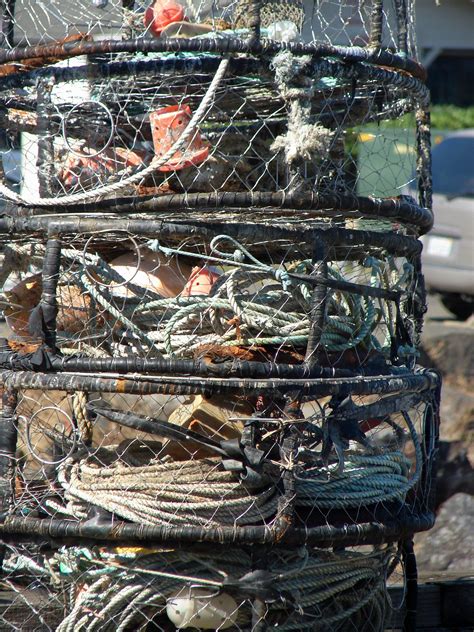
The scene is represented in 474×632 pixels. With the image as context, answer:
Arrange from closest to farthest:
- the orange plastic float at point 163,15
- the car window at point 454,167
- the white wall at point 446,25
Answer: the orange plastic float at point 163,15
the car window at point 454,167
the white wall at point 446,25

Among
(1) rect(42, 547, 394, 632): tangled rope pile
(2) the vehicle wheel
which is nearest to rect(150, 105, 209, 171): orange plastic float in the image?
(1) rect(42, 547, 394, 632): tangled rope pile

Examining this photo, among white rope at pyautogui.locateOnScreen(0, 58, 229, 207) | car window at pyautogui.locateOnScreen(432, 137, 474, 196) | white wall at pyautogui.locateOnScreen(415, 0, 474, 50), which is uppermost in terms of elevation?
white rope at pyautogui.locateOnScreen(0, 58, 229, 207)

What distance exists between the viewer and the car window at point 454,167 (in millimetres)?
7980

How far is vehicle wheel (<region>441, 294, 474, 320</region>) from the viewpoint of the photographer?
8102mm

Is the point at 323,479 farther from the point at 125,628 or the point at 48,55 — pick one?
the point at 48,55

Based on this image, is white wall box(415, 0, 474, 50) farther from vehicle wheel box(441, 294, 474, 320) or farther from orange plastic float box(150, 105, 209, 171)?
orange plastic float box(150, 105, 209, 171)

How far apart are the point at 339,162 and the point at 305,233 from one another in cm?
63

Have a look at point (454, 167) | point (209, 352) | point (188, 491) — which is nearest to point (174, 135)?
point (209, 352)

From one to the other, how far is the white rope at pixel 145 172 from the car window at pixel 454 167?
5.64 meters

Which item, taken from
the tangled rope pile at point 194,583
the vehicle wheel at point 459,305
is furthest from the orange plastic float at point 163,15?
the vehicle wheel at point 459,305

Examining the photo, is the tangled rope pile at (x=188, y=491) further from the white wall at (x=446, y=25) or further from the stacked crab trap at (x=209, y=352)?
the white wall at (x=446, y=25)

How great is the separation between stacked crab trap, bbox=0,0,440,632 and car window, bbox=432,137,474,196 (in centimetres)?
499

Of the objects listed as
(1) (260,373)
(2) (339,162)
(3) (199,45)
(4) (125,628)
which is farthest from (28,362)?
(2) (339,162)

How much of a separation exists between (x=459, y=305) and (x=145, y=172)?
6.05 meters
